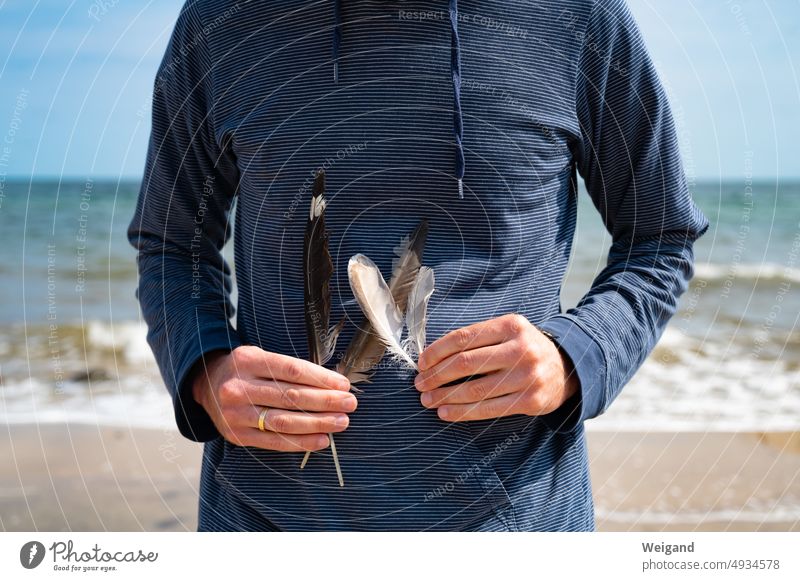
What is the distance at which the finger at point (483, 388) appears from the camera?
138 cm

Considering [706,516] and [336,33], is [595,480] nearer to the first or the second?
[706,516]

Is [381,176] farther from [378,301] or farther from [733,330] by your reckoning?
[733,330]

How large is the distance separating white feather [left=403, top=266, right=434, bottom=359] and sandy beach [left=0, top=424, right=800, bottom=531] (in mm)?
3516

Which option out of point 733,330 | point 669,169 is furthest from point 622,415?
point 669,169

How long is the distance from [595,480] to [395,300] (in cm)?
454

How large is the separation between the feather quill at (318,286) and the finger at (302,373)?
8 cm

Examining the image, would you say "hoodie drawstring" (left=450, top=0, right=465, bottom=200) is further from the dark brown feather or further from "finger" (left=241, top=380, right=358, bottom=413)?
"finger" (left=241, top=380, right=358, bottom=413)

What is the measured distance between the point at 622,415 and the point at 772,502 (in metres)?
1.58

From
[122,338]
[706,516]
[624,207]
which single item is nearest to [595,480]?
[706,516]

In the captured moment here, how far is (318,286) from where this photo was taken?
1.46 metres

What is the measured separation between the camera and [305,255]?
1.45 m

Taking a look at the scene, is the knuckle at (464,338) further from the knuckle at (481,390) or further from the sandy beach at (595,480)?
the sandy beach at (595,480)

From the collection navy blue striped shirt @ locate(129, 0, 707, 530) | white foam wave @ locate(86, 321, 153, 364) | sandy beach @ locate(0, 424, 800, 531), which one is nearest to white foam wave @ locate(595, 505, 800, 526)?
sandy beach @ locate(0, 424, 800, 531)
